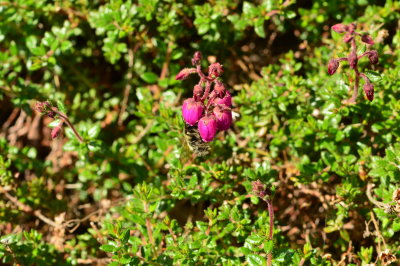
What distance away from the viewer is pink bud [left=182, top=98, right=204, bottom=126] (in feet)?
8.71

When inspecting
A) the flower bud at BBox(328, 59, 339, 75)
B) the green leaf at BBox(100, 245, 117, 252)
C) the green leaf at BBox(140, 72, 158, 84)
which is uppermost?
the flower bud at BBox(328, 59, 339, 75)

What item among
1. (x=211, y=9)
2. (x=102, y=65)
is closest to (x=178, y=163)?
(x=211, y=9)

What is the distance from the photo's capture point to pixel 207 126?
2623 millimetres

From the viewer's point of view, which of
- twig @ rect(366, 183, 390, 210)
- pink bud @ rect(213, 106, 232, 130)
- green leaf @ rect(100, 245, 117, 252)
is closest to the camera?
pink bud @ rect(213, 106, 232, 130)

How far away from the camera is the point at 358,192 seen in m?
3.15

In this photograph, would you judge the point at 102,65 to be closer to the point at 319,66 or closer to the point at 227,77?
the point at 227,77

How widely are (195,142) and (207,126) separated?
488mm

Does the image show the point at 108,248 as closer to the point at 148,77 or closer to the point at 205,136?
the point at 205,136

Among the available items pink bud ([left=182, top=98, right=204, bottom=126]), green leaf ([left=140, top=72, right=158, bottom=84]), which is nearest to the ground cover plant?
pink bud ([left=182, top=98, right=204, bottom=126])

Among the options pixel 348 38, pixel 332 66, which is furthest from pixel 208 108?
pixel 348 38

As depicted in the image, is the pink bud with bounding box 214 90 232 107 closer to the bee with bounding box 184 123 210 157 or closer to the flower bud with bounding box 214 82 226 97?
the flower bud with bounding box 214 82 226 97

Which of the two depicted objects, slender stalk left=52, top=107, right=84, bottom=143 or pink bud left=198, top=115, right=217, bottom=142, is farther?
slender stalk left=52, top=107, right=84, bottom=143

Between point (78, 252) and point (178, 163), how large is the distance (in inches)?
44.9

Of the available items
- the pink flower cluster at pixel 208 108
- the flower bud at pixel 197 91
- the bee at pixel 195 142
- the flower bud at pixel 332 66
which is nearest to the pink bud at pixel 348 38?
the flower bud at pixel 332 66
